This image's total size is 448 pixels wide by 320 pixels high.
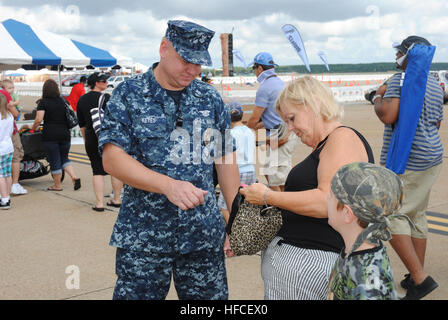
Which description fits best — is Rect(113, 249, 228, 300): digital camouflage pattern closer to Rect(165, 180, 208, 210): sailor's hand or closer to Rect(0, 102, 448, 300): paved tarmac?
Rect(165, 180, 208, 210): sailor's hand

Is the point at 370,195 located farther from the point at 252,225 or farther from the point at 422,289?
the point at 422,289

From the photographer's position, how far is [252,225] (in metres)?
2.52

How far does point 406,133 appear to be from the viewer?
394 centimetres

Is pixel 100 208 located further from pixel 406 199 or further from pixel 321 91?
pixel 321 91

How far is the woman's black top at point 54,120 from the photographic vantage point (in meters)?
8.05

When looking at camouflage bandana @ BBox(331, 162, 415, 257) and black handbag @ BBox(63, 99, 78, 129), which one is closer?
camouflage bandana @ BBox(331, 162, 415, 257)

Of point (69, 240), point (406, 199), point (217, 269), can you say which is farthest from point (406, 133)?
point (69, 240)

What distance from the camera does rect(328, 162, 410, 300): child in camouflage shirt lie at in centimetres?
179

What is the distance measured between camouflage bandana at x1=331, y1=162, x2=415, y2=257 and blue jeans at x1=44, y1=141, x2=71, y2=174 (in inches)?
278

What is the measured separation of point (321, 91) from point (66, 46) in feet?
38.3

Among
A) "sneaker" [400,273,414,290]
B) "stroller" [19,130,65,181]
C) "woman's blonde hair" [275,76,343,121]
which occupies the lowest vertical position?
"sneaker" [400,273,414,290]

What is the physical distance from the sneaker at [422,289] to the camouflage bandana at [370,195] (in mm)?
2434

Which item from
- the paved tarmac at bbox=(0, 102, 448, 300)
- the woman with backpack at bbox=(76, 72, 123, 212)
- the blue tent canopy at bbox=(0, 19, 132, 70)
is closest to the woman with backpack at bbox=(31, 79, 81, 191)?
the paved tarmac at bbox=(0, 102, 448, 300)

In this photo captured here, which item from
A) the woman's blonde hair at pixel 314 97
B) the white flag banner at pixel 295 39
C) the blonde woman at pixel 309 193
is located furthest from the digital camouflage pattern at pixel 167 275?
the white flag banner at pixel 295 39
